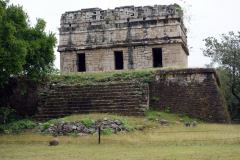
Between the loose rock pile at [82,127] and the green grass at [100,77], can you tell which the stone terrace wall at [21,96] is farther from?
the loose rock pile at [82,127]

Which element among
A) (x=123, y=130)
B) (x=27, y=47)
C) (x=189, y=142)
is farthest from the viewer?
(x=27, y=47)

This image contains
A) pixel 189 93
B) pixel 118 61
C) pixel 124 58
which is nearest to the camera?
pixel 189 93

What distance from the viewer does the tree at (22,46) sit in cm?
1447

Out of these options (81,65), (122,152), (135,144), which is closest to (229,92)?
(81,65)

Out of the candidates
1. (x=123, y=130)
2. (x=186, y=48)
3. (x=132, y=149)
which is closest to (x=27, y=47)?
(x=123, y=130)

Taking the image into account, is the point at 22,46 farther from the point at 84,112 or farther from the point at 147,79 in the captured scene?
the point at 147,79

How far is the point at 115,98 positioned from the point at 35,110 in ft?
15.2

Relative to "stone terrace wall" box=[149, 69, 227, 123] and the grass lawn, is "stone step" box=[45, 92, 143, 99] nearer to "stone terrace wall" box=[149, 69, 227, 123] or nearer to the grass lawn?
"stone terrace wall" box=[149, 69, 227, 123]

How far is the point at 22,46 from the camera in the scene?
14.8m

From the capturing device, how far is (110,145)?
11.2 m

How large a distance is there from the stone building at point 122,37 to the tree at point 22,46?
4.53m

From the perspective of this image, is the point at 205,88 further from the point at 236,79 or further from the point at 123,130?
the point at 236,79

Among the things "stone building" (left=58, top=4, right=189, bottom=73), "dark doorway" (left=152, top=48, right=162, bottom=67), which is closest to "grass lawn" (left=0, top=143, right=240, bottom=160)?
"stone building" (left=58, top=4, right=189, bottom=73)

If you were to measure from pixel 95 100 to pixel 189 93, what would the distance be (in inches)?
191
